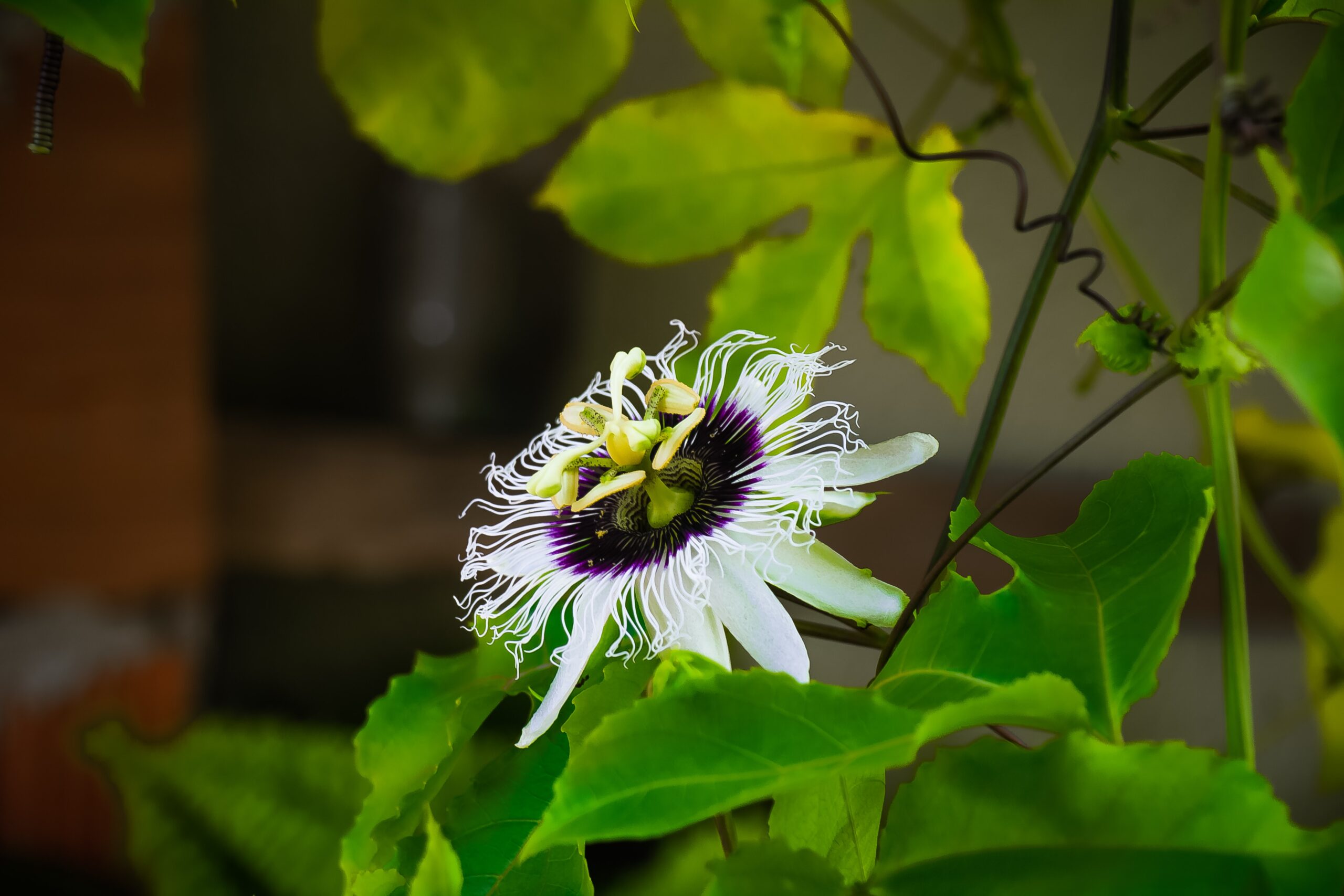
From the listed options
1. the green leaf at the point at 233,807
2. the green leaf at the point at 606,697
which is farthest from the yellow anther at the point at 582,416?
the green leaf at the point at 233,807

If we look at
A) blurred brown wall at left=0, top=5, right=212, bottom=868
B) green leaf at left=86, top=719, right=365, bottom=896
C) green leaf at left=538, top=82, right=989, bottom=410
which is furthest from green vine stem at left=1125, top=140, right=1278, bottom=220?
blurred brown wall at left=0, top=5, right=212, bottom=868

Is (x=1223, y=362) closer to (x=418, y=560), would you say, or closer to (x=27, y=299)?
(x=418, y=560)

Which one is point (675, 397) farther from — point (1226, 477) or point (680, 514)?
point (1226, 477)

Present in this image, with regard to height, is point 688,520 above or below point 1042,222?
below

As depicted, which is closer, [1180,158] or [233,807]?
[1180,158]

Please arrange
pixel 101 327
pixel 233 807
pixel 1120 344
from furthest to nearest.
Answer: pixel 101 327, pixel 233 807, pixel 1120 344

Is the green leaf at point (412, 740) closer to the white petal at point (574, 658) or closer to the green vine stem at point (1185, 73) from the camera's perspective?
the white petal at point (574, 658)

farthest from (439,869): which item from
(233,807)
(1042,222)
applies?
(233,807)

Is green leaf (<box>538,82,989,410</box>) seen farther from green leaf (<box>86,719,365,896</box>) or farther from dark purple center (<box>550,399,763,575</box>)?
green leaf (<box>86,719,365,896</box>)
